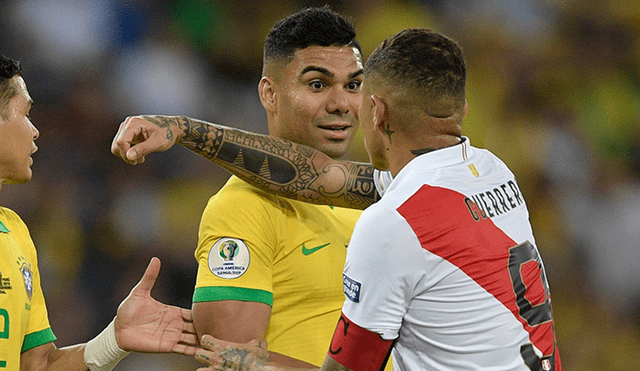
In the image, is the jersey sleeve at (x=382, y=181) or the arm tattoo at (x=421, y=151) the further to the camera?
the jersey sleeve at (x=382, y=181)

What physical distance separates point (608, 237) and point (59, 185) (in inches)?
168

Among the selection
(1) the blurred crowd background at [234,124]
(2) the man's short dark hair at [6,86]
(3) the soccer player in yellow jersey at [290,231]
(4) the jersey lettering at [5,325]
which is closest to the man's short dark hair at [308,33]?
(3) the soccer player in yellow jersey at [290,231]

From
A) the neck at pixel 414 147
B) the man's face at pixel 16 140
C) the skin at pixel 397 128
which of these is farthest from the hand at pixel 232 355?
the man's face at pixel 16 140

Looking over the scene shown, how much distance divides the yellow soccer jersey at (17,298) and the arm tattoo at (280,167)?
0.83m

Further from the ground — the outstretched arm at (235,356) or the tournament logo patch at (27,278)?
the tournament logo patch at (27,278)

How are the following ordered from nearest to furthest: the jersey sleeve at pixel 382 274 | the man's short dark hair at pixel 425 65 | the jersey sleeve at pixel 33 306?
the jersey sleeve at pixel 382 274
the man's short dark hair at pixel 425 65
the jersey sleeve at pixel 33 306

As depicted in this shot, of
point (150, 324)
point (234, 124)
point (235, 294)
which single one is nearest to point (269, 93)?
point (235, 294)

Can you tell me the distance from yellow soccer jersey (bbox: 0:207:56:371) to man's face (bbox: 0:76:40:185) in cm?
19

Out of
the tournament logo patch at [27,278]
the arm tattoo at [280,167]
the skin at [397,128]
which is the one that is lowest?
the tournament logo patch at [27,278]

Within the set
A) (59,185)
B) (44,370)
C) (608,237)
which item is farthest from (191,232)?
(608,237)

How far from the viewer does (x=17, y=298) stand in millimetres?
2744

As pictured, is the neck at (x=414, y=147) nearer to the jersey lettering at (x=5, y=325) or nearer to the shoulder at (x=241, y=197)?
the shoulder at (x=241, y=197)

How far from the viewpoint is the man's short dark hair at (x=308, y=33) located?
3.03 metres

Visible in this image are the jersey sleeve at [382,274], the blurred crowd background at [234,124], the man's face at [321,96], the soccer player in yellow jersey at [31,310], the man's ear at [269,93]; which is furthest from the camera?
the blurred crowd background at [234,124]
